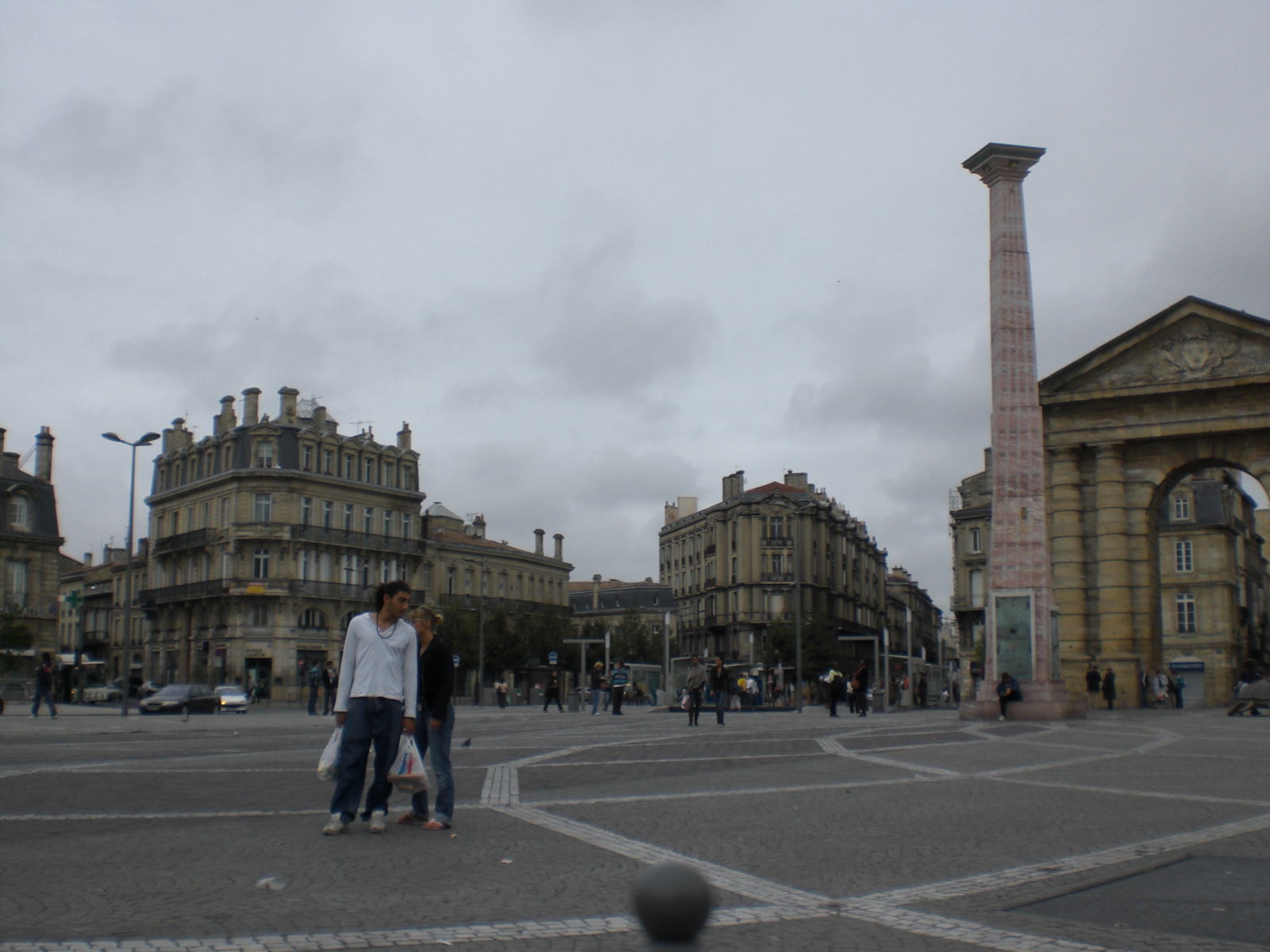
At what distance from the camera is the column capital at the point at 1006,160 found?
3316 centimetres

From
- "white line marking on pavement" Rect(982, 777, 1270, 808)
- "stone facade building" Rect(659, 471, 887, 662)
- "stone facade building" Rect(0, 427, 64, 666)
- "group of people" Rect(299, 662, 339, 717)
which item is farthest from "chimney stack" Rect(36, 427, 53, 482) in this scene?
"white line marking on pavement" Rect(982, 777, 1270, 808)

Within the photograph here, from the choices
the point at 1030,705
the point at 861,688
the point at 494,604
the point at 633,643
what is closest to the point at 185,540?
the point at 494,604

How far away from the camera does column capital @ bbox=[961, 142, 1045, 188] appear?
3316 cm

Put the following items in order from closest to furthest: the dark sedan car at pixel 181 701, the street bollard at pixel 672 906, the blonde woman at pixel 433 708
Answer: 1. the street bollard at pixel 672 906
2. the blonde woman at pixel 433 708
3. the dark sedan car at pixel 181 701

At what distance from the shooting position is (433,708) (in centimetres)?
928

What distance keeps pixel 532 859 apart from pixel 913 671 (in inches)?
2238

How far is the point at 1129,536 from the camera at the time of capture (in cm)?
3991

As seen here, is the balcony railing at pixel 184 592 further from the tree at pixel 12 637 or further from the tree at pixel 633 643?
the tree at pixel 633 643

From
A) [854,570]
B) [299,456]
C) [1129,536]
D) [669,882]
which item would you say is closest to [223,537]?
[299,456]

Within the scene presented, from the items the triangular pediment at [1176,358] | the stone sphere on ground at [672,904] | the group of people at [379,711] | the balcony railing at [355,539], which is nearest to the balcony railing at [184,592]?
the balcony railing at [355,539]

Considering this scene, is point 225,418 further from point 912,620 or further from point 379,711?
point 912,620

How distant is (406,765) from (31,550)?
65945 millimetres

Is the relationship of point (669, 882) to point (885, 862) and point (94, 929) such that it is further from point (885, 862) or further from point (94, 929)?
point (885, 862)

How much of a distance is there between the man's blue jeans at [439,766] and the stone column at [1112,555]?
33903 mm
